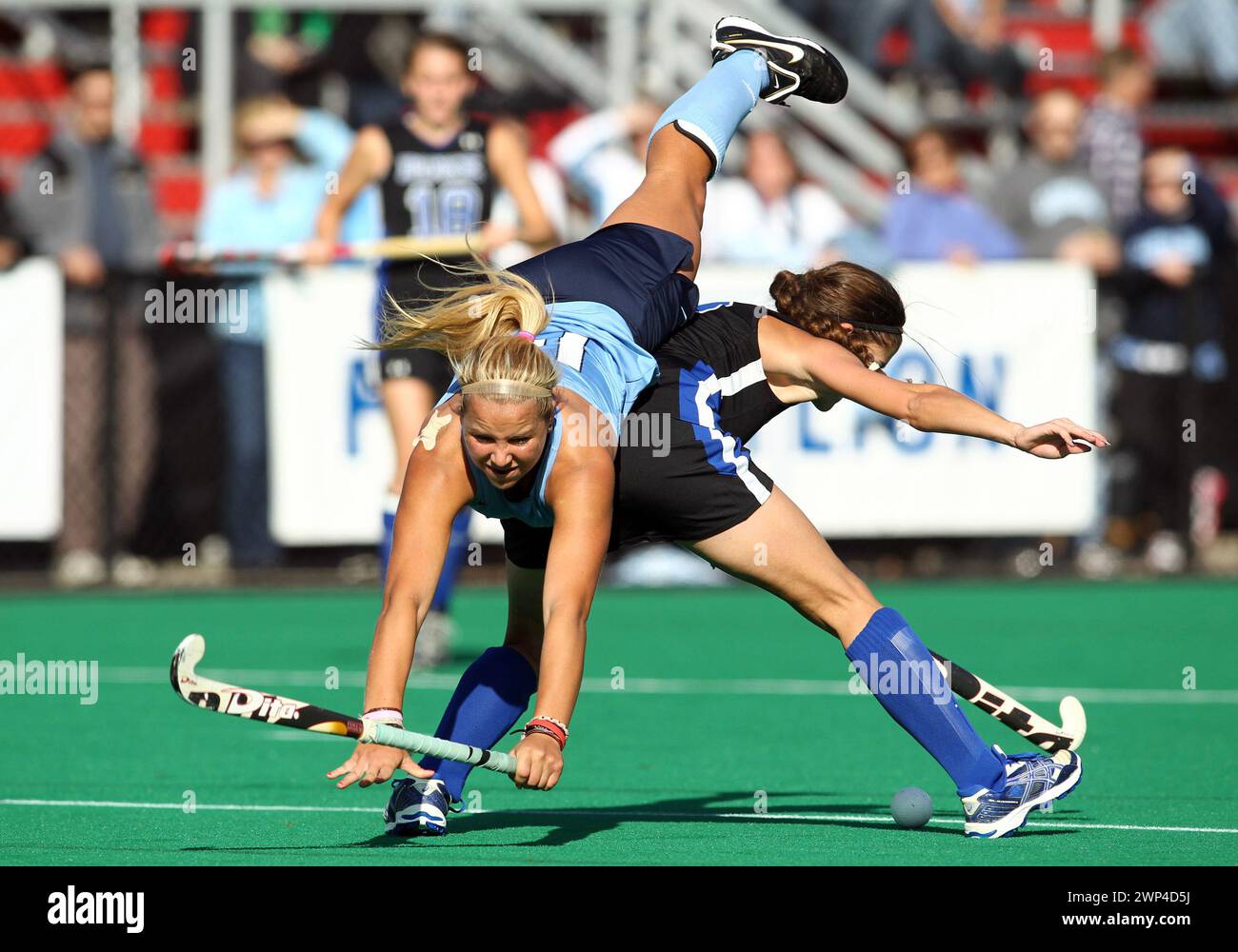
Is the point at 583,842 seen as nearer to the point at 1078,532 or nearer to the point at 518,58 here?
the point at 1078,532

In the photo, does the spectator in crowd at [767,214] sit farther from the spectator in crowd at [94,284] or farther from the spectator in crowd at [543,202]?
the spectator in crowd at [94,284]

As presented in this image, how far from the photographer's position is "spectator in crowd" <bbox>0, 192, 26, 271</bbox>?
12.3 meters

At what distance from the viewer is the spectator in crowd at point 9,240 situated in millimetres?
12266

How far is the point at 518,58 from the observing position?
15.5 meters

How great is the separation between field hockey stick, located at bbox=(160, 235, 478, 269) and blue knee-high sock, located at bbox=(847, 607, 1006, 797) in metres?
2.79

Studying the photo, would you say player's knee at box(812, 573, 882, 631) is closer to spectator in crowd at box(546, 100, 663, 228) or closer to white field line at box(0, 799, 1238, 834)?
white field line at box(0, 799, 1238, 834)

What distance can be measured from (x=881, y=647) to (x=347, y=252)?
5.04 m

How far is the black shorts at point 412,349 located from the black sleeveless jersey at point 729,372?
2.76m

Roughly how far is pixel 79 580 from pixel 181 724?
492 centimetres

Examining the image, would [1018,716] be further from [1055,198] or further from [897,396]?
[1055,198]

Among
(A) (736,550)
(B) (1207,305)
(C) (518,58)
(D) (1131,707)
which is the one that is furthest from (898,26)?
(A) (736,550)

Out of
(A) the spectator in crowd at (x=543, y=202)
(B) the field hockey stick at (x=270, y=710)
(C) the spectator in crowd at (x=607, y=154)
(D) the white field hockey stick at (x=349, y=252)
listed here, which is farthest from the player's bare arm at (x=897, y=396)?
(C) the spectator in crowd at (x=607, y=154)

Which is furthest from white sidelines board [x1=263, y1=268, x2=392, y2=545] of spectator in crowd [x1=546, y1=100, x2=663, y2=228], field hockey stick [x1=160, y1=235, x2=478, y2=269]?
A: spectator in crowd [x1=546, y1=100, x2=663, y2=228]

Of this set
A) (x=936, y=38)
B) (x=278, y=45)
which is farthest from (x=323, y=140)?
(x=936, y=38)
